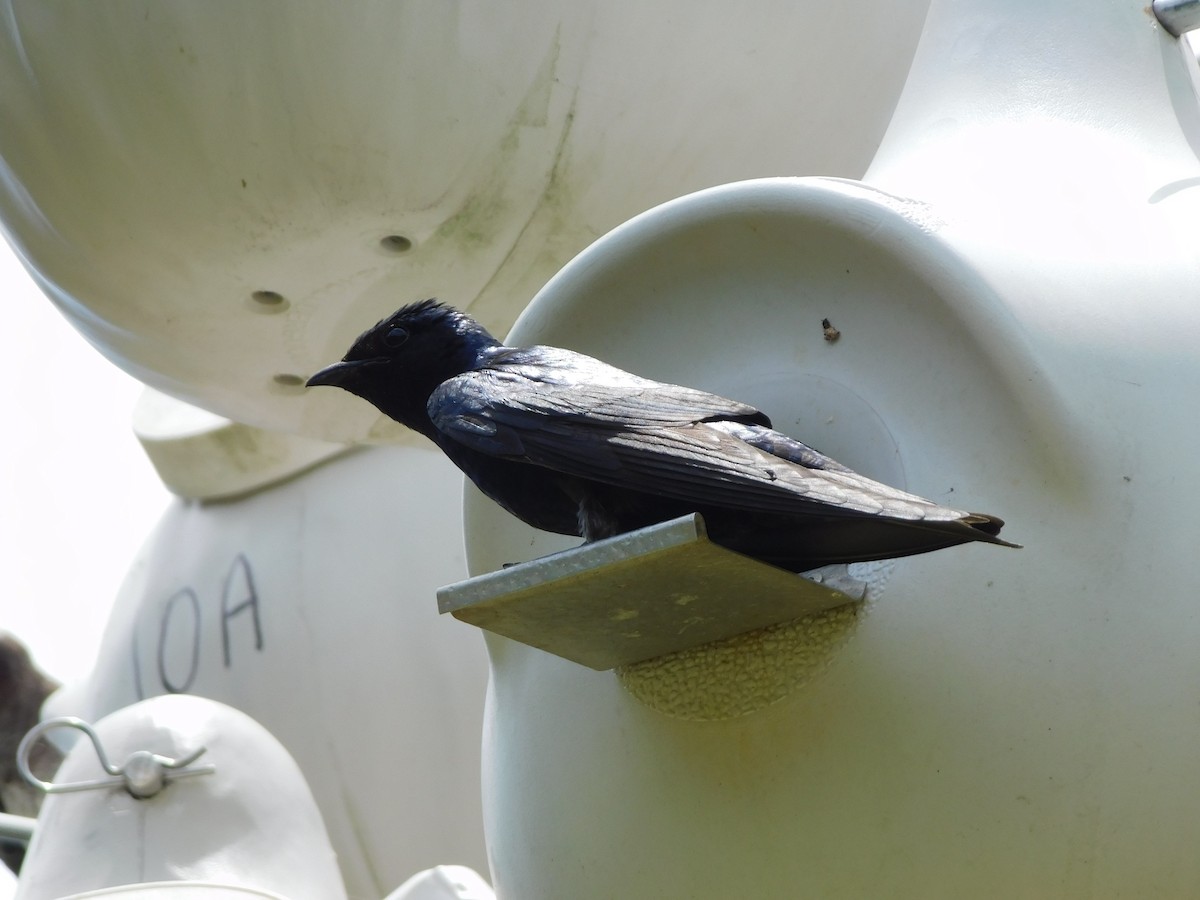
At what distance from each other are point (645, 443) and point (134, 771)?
1.69 metres

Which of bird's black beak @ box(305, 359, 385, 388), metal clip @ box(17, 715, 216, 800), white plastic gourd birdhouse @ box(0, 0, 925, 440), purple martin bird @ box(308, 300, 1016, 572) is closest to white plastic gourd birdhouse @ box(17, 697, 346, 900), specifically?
metal clip @ box(17, 715, 216, 800)

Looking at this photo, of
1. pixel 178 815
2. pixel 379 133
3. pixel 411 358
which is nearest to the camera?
pixel 411 358

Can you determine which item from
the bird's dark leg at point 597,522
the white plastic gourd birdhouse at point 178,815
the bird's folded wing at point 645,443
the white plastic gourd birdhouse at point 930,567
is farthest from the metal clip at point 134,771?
the bird's dark leg at point 597,522

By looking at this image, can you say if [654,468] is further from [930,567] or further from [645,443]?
[930,567]

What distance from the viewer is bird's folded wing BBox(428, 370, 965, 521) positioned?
1.67 metres

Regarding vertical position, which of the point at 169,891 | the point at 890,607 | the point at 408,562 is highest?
the point at 408,562

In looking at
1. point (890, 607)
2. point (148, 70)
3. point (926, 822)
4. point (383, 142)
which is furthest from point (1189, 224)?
point (148, 70)

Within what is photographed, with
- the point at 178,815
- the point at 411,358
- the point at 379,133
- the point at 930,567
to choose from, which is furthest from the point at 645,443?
the point at 178,815

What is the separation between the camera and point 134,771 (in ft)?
10.2

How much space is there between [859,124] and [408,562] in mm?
1553

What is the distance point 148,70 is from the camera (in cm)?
292

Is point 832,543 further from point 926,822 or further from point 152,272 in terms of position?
point 152,272

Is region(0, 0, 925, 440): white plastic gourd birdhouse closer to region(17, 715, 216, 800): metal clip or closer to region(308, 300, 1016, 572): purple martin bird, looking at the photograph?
region(17, 715, 216, 800): metal clip

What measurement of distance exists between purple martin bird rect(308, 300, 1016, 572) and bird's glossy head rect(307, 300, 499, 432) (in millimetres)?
46
